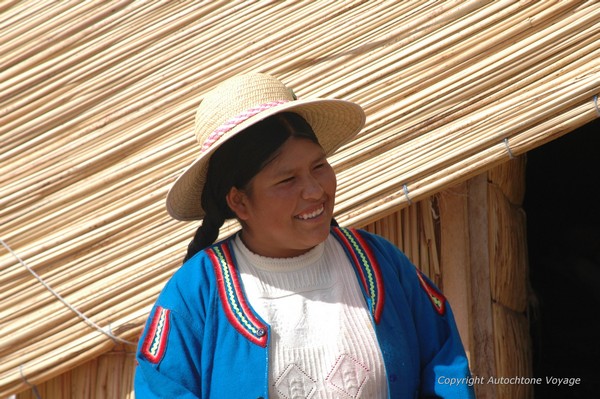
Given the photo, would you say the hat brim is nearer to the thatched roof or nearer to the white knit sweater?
the white knit sweater

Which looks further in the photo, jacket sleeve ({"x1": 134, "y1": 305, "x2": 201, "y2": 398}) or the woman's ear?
the woman's ear

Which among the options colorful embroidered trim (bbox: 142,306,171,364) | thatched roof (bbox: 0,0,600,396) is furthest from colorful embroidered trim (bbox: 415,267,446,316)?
colorful embroidered trim (bbox: 142,306,171,364)

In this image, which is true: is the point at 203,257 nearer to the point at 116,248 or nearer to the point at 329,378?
the point at 329,378

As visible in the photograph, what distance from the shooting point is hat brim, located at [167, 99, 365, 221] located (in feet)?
6.16

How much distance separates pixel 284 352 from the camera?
186 cm

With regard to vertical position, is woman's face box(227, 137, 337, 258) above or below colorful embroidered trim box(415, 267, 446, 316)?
above

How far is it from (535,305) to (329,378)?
147cm

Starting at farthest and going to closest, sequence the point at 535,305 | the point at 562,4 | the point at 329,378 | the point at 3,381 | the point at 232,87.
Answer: the point at 535,305
the point at 3,381
the point at 562,4
the point at 232,87
the point at 329,378

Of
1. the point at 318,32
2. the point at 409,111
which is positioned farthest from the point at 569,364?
the point at 318,32

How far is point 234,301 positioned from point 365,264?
1.03 feet

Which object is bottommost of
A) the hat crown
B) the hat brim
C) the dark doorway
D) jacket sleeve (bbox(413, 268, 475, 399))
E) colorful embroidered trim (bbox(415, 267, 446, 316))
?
Answer: the dark doorway

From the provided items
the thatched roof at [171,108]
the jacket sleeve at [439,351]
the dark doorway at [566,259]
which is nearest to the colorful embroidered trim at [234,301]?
the jacket sleeve at [439,351]

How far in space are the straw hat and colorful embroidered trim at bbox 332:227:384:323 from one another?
27cm

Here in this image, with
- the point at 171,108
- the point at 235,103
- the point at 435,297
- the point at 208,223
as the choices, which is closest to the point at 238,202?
the point at 208,223
